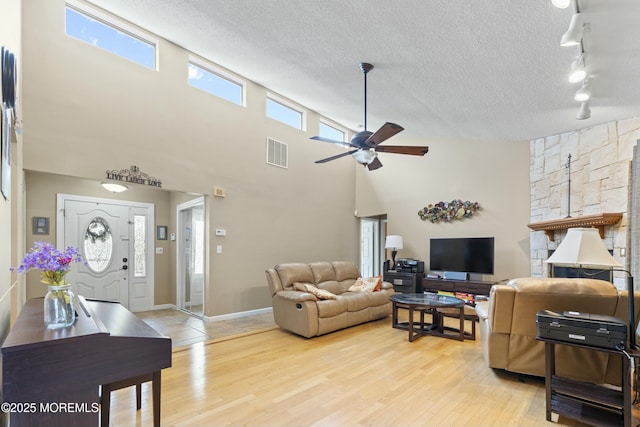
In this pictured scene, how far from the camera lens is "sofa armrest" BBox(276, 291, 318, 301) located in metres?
4.19

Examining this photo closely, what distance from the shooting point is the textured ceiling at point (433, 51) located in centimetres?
234

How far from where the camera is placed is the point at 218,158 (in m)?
5.25

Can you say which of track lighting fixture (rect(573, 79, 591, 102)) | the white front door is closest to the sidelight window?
the white front door

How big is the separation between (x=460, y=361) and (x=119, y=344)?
3.19 m

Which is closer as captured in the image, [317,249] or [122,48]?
[122,48]

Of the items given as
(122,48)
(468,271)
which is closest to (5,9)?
(122,48)

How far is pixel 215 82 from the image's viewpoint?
5.30 meters

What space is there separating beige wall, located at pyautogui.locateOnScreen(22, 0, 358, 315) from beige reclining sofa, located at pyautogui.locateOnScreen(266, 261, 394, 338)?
113 centimetres

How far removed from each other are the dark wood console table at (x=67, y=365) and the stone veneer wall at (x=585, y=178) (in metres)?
4.86

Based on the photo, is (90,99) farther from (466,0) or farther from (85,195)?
(466,0)

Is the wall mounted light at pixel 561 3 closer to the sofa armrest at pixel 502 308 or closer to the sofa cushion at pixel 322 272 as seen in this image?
the sofa armrest at pixel 502 308

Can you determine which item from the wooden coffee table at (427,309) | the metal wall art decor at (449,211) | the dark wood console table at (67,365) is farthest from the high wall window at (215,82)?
the dark wood console table at (67,365)

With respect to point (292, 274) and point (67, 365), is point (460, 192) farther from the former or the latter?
point (67, 365)

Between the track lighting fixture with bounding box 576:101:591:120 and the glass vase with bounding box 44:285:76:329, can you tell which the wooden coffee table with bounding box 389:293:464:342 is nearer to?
the track lighting fixture with bounding box 576:101:591:120
